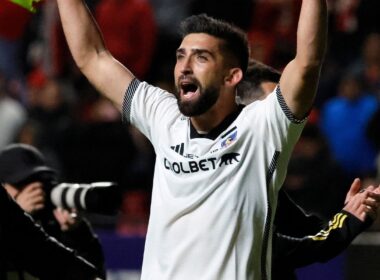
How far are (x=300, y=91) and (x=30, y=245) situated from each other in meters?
1.11

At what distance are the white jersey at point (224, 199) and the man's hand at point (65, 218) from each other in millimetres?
764

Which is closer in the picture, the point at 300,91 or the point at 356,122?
the point at 300,91

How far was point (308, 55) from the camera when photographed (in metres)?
4.03

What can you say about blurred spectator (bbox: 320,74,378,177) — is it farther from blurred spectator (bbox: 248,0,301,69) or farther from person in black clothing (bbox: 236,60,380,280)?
person in black clothing (bbox: 236,60,380,280)

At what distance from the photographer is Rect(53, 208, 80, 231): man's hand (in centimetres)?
495

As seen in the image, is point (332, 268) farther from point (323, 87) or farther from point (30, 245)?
point (30, 245)

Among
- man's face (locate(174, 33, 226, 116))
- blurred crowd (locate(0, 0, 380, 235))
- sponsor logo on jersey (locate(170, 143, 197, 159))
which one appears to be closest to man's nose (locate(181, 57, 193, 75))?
man's face (locate(174, 33, 226, 116))

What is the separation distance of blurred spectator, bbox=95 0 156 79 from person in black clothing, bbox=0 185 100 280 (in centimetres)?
691

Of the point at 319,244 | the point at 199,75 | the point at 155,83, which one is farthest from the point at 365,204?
the point at 155,83

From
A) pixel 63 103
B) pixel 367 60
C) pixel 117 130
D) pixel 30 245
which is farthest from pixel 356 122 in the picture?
pixel 30 245

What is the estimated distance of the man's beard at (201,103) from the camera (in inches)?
166

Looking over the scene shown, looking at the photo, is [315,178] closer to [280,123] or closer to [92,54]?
[92,54]

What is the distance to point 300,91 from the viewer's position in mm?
4039

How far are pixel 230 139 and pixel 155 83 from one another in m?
6.14
